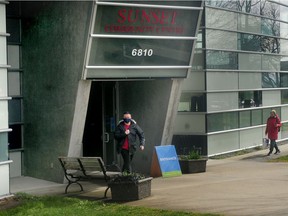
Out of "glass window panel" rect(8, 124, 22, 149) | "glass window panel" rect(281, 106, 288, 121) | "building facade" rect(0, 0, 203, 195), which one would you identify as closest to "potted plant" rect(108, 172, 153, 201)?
"building facade" rect(0, 0, 203, 195)

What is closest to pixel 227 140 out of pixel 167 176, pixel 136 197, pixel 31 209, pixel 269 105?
pixel 269 105

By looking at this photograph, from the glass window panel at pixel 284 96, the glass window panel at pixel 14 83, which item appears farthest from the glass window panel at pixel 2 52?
the glass window panel at pixel 284 96

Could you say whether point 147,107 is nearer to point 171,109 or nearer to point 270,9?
point 171,109

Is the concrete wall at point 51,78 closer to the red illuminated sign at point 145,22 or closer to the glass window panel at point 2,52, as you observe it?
the red illuminated sign at point 145,22

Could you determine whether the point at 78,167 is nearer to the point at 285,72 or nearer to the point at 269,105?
the point at 269,105

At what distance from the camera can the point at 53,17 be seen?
13.7 metres

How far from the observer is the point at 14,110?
49.3 feet

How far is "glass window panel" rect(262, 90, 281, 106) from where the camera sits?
74.7ft

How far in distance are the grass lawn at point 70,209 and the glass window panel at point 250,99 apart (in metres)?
11.1

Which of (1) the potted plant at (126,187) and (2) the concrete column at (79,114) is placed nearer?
(1) the potted plant at (126,187)

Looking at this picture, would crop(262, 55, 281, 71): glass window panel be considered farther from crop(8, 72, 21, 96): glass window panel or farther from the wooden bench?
the wooden bench

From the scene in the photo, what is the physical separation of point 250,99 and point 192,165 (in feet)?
24.2

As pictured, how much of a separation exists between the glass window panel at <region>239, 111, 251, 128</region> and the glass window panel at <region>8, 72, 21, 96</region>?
9.15 meters

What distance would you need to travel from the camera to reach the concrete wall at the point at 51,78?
13141 mm
